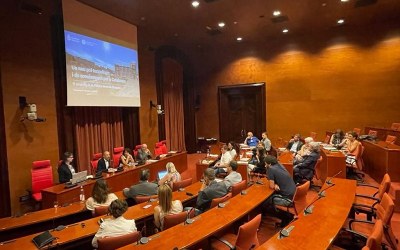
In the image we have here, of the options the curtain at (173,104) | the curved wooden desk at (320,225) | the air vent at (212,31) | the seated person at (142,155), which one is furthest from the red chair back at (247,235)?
the curtain at (173,104)

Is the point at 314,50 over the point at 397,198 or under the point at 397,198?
over

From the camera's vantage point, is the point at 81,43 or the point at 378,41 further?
the point at 378,41

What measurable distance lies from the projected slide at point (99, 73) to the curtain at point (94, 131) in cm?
56


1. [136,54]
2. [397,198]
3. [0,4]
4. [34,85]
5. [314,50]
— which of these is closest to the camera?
[397,198]

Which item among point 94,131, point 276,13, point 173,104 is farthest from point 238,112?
point 94,131

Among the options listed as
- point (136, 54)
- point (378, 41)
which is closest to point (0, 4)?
point (136, 54)

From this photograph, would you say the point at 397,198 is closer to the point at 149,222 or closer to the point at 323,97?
the point at 149,222

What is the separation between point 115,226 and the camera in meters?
2.75

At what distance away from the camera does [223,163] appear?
651cm

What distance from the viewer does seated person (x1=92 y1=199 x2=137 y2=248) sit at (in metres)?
2.71

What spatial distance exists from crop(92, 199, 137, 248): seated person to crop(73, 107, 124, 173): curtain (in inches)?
187

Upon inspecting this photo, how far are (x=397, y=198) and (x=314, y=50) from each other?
24.1 ft

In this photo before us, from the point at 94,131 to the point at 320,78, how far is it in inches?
338

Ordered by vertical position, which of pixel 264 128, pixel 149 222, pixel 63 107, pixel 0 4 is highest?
pixel 0 4
